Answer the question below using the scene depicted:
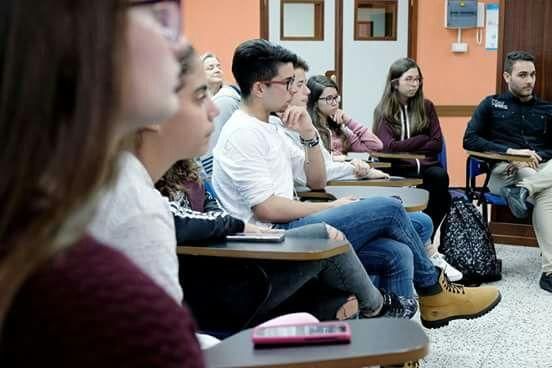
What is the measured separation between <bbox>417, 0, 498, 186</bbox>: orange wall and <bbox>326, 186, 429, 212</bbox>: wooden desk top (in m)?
3.76

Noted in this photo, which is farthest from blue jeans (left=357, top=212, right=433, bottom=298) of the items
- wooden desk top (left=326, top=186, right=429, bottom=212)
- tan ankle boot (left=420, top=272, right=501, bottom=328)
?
tan ankle boot (left=420, top=272, right=501, bottom=328)

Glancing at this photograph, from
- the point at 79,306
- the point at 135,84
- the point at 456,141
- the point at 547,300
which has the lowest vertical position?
the point at 547,300

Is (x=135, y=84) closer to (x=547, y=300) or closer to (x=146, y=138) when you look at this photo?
(x=146, y=138)

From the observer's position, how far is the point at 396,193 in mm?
Answer: 2529

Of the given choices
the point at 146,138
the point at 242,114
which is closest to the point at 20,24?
the point at 146,138

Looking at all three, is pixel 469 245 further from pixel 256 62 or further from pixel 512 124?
pixel 256 62

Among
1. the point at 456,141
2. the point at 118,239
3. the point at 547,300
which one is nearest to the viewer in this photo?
the point at 118,239

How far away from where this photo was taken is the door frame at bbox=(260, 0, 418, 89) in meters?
6.27

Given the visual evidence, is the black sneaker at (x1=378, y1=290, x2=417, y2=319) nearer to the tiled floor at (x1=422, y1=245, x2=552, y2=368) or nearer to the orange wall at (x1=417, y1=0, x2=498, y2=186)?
the tiled floor at (x1=422, y1=245, x2=552, y2=368)

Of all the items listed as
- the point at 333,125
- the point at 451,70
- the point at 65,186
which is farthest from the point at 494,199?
the point at 65,186

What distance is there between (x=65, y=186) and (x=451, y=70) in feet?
20.0

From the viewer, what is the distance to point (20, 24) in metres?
0.51

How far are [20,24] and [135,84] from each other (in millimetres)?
101

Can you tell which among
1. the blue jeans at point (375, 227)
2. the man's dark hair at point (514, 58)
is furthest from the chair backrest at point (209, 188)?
the man's dark hair at point (514, 58)
